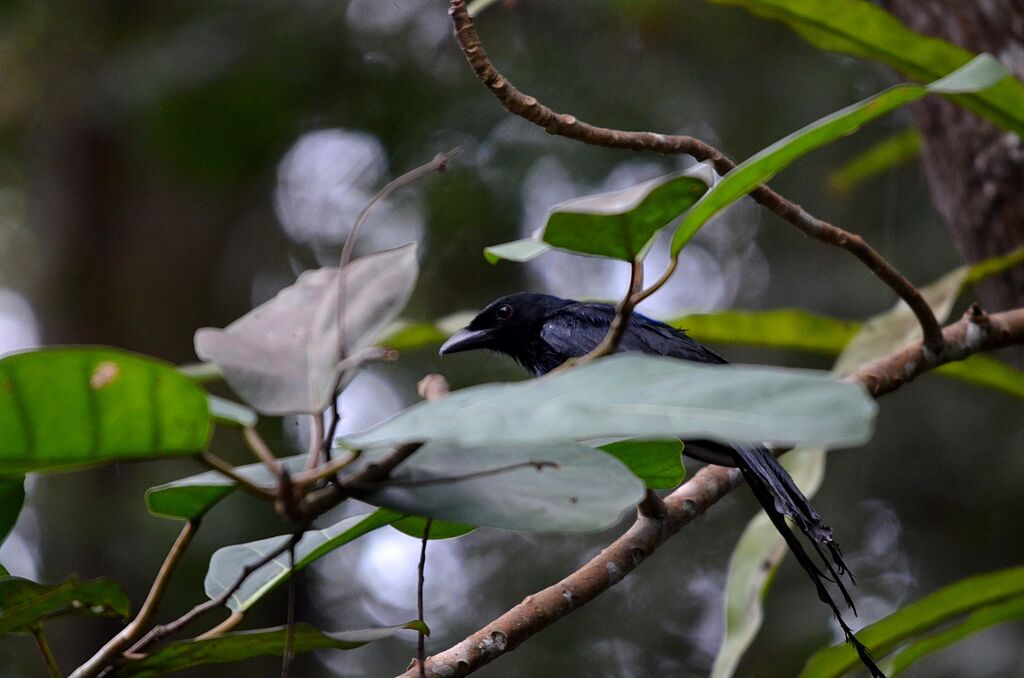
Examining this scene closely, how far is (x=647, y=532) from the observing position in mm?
1639

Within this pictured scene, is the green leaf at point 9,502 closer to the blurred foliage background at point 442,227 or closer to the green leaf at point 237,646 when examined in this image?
the green leaf at point 237,646

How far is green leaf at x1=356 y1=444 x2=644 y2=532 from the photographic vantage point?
91 cm

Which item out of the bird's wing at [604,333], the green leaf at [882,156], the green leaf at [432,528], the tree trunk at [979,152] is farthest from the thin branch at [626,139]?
the green leaf at [882,156]

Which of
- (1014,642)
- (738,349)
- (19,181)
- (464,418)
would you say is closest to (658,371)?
(464,418)

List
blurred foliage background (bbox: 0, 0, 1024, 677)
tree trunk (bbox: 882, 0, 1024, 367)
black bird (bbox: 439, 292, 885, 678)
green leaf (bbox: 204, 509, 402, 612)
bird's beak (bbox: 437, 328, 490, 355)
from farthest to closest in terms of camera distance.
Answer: blurred foliage background (bbox: 0, 0, 1024, 677) → tree trunk (bbox: 882, 0, 1024, 367) → bird's beak (bbox: 437, 328, 490, 355) → black bird (bbox: 439, 292, 885, 678) → green leaf (bbox: 204, 509, 402, 612)

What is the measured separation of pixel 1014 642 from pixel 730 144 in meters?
2.62

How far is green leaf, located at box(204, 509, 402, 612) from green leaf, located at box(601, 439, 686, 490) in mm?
286

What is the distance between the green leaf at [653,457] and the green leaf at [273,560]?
29cm

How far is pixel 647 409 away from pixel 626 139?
0.86 metres

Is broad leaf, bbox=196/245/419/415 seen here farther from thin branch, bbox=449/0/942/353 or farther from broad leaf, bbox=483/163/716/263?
thin branch, bbox=449/0/942/353

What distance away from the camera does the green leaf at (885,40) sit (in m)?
2.18

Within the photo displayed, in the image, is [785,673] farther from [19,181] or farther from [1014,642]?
[19,181]

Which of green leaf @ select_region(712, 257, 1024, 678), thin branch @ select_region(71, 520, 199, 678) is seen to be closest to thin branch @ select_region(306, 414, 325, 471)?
thin branch @ select_region(71, 520, 199, 678)

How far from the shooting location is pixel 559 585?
149cm
